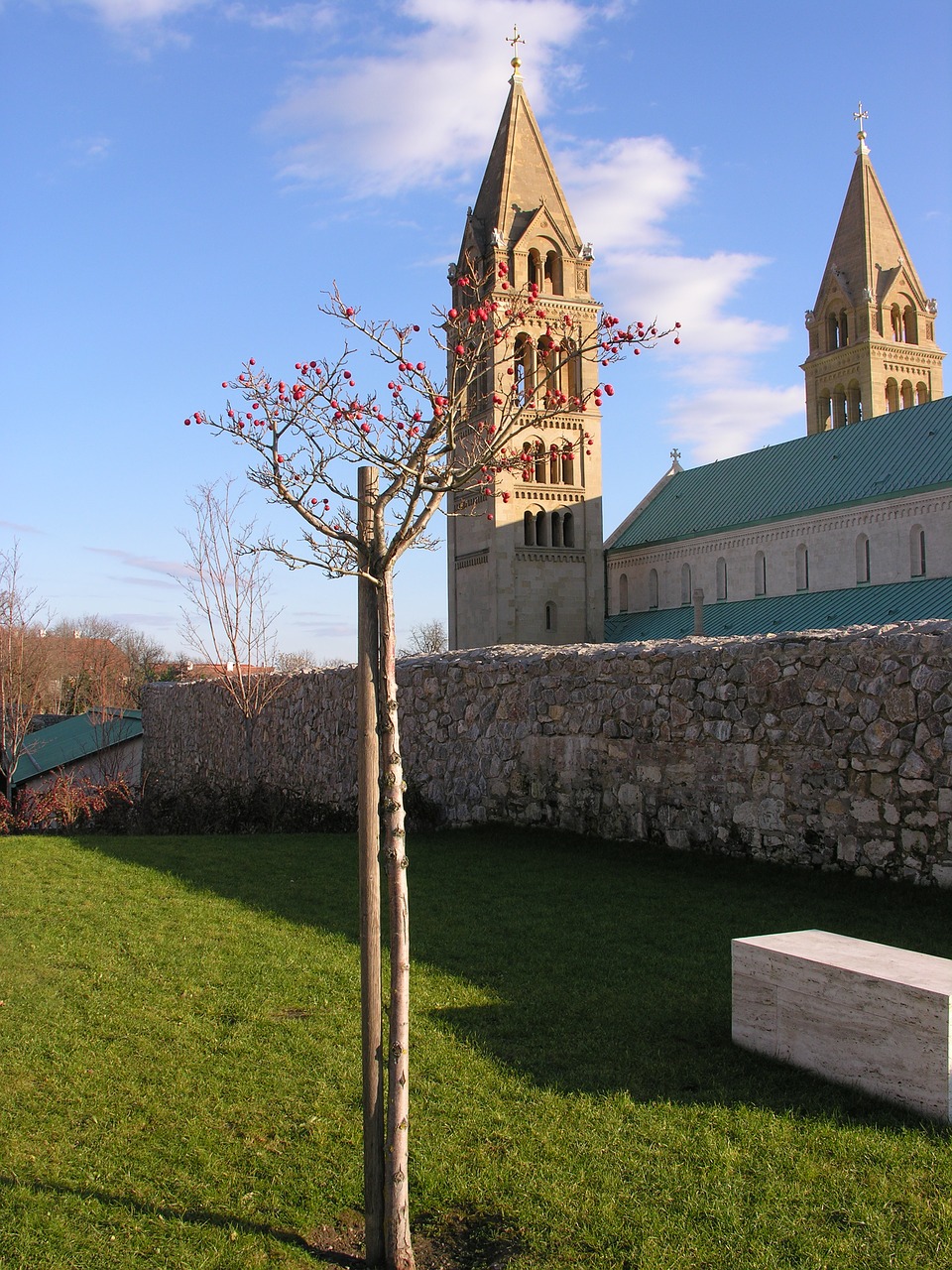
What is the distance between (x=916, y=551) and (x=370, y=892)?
111 feet

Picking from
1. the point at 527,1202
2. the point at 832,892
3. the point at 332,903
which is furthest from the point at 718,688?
the point at 527,1202

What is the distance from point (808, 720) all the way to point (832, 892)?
5.02 feet

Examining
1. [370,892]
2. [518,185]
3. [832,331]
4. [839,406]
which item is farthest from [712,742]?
[832,331]

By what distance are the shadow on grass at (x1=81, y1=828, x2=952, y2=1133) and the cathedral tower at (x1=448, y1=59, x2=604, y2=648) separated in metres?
32.0

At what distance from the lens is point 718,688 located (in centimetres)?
1020

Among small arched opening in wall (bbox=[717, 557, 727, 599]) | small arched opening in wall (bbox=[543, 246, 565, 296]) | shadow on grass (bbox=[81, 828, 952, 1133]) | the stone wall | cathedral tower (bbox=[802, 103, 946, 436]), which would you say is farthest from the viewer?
cathedral tower (bbox=[802, 103, 946, 436])

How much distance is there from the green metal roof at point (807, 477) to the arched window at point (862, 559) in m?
1.35

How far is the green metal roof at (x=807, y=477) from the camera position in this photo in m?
35.0

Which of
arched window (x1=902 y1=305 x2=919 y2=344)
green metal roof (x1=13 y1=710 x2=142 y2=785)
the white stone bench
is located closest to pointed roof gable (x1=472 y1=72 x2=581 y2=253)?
arched window (x1=902 y1=305 x2=919 y2=344)

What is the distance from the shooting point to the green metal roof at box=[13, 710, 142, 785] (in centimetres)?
2636

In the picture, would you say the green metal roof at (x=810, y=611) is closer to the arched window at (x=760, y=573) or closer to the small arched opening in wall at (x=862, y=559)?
the arched window at (x=760, y=573)

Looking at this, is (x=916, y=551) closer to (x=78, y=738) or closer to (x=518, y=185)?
(x=518, y=185)

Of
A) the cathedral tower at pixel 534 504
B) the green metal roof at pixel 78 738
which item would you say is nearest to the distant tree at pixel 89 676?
the green metal roof at pixel 78 738

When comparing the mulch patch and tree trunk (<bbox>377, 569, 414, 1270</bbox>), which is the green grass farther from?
tree trunk (<bbox>377, 569, 414, 1270</bbox>)
